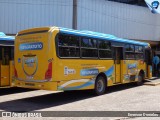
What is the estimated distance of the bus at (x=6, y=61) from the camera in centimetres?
1416

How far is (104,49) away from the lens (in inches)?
593

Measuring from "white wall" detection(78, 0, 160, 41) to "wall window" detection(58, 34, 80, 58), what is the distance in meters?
11.3

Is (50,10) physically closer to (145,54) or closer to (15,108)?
(145,54)

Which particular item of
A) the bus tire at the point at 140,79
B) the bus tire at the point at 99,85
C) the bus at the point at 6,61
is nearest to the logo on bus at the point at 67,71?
the bus tire at the point at 99,85

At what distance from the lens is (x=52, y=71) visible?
38.0ft

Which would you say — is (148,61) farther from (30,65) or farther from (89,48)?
(30,65)

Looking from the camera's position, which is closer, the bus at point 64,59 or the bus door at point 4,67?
the bus at point 64,59

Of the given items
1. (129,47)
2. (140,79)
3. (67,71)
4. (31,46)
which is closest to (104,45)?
(129,47)

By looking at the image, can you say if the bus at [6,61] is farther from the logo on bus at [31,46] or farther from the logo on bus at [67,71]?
the logo on bus at [67,71]

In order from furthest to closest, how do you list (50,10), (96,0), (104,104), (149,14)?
(149,14) < (96,0) < (50,10) < (104,104)

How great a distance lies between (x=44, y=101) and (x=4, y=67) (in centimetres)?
276

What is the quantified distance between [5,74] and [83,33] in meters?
3.98

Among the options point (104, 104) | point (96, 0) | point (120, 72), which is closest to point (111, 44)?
point (120, 72)

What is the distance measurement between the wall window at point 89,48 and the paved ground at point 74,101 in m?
1.84
